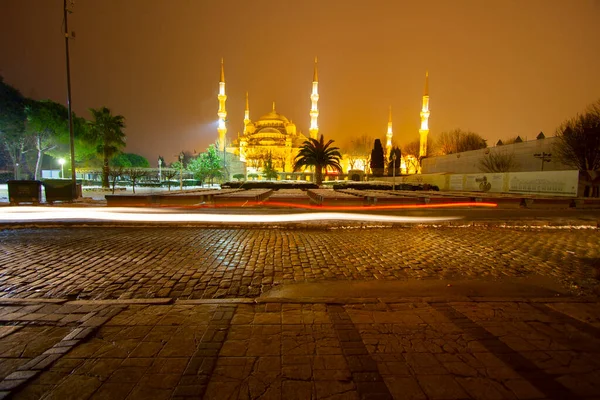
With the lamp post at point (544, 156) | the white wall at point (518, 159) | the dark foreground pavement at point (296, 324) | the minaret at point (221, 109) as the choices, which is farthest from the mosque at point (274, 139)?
the dark foreground pavement at point (296, 324)

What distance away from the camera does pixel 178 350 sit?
2.69 metres

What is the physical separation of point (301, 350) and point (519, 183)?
2913 centimetres

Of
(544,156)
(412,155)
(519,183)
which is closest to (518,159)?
(544,156)

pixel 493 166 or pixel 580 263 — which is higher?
pixel 493 166

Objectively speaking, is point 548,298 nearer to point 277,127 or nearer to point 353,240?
point 353,240

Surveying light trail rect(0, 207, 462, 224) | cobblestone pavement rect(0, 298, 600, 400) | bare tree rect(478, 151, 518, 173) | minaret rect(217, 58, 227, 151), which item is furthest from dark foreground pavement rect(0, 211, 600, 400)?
minaret rect(217, 58, 227, 151)

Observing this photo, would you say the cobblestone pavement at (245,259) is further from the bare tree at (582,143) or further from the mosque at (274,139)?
the mosque at (274,139)

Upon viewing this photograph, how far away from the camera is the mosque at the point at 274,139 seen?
6925 centimetres

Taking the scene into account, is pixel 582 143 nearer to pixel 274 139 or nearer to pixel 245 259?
pixel 245 259

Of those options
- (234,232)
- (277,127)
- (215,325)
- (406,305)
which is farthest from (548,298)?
(277,127)

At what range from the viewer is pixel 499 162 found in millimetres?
38500

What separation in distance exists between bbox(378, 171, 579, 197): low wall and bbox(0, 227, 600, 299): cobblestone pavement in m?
16.2

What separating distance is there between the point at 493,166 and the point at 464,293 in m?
42.3

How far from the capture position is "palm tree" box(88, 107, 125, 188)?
3369cm
